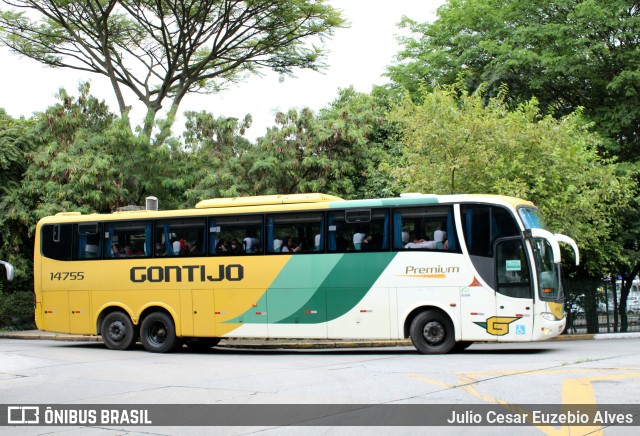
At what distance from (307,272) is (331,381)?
599 cm

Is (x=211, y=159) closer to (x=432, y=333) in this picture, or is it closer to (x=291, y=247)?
(x=291, y=247)

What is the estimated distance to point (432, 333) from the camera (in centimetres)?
1764

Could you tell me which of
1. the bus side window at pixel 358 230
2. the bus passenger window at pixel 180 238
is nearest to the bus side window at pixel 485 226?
the bus side window at pixel 358 230

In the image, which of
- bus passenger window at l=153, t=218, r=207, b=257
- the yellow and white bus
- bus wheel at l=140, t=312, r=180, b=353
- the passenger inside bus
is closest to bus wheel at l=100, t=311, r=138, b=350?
the yellow and white bus

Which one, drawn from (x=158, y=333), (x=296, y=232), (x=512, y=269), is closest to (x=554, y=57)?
(x=512, y=269)

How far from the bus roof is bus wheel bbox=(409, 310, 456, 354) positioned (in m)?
2.53

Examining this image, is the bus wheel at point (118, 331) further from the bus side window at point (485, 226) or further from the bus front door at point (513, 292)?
the bus front door at point (513, 292)

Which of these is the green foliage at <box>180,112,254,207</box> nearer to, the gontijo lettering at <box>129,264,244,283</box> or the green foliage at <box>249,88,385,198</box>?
the green foliage at <box>249,88,385,198</box>

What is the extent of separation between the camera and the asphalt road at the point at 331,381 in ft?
32.0

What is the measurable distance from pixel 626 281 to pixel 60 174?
70.7ft

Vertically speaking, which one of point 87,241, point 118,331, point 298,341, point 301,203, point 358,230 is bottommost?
point 298,341

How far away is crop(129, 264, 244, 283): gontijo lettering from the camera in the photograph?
19.2 meters

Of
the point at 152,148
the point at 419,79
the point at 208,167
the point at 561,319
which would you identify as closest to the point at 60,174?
the point at 152,148

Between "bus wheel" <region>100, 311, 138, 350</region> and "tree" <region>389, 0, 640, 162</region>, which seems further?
"tree" <region>389, 0, 640, 162</region>
